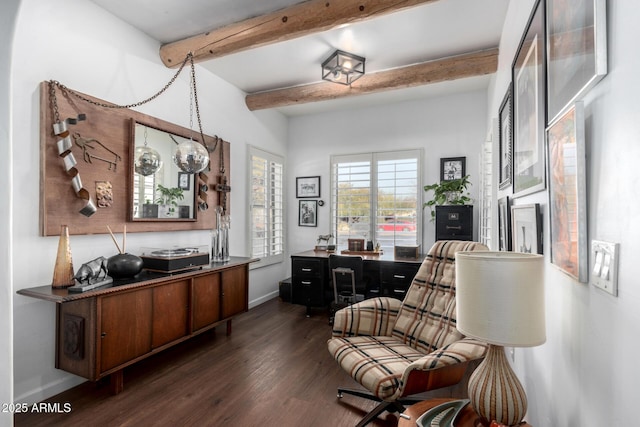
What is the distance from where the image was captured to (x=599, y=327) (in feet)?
2.79

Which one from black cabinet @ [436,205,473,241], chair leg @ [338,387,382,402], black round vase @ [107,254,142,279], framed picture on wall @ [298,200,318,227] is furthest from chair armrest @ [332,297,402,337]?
framed picture on wall @ [298,200,318,227]

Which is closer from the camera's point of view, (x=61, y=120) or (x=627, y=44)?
(x=627, y=44)

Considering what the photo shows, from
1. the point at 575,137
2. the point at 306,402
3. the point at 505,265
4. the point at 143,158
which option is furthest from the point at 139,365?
the point at 575,137

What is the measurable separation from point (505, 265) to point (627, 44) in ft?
2.00

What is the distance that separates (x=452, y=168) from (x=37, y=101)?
430 centimetres

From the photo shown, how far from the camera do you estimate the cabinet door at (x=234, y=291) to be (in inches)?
128

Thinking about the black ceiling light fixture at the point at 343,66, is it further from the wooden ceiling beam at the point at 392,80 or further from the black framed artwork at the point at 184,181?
the black framed artwork at the point at 184,181

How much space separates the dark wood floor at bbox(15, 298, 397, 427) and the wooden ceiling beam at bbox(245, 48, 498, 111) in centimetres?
289

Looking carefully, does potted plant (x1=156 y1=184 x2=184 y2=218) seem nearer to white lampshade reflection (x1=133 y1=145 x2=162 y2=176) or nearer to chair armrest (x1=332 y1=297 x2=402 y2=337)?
white lampshade reflection (x1=133 y1=145 x2=162 y2=176)

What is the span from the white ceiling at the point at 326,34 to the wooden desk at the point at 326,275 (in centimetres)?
222

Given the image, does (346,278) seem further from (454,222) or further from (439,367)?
(439,367)

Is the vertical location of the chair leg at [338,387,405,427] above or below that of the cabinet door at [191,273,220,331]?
below

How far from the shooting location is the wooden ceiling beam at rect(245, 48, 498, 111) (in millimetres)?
3312

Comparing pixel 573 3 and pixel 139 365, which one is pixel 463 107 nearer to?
pixel 573 3
